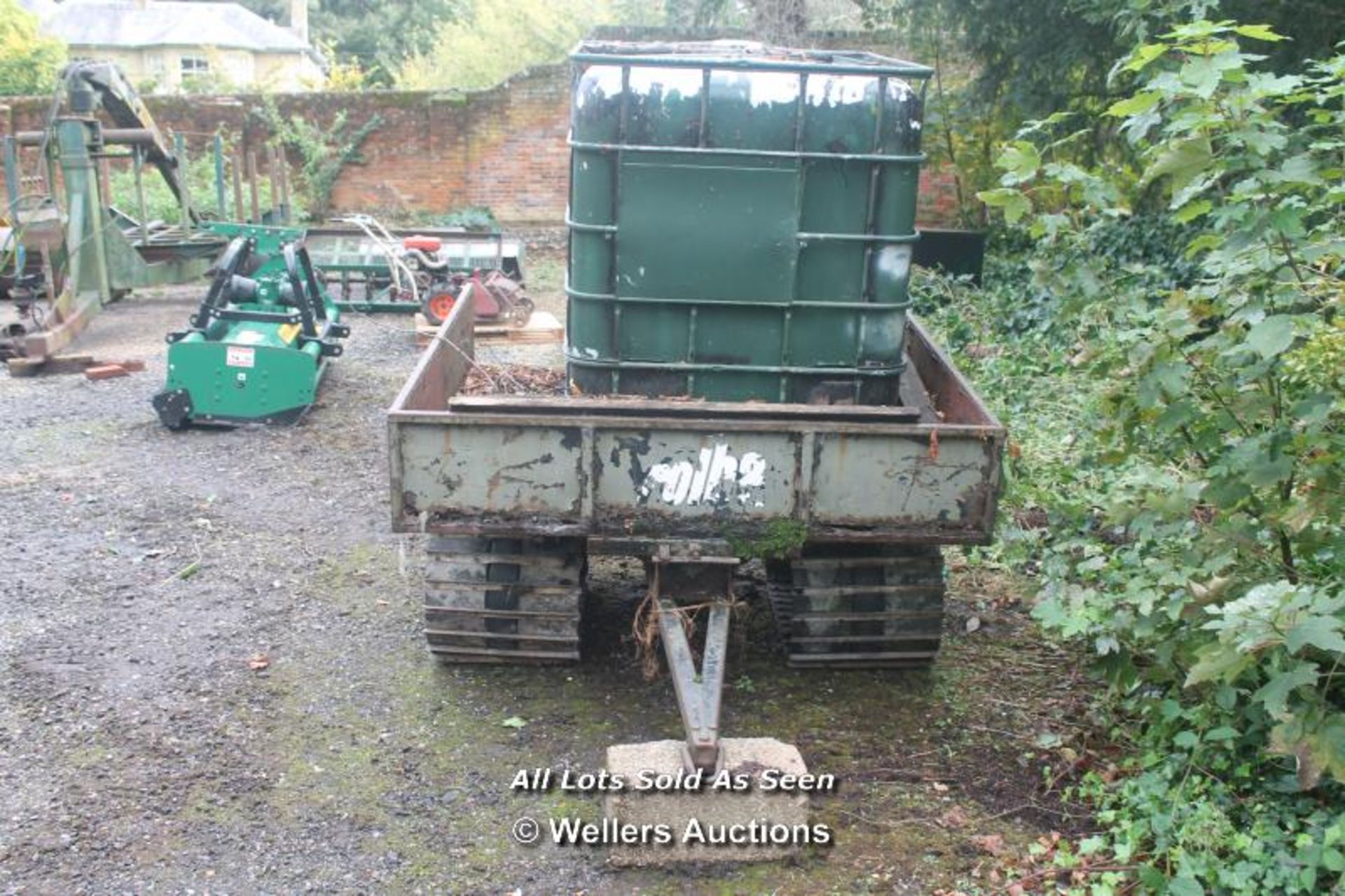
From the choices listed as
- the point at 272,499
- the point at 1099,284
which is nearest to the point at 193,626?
the point at 272,499

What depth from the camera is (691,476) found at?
182 inches

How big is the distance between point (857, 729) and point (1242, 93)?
2655 millimetres

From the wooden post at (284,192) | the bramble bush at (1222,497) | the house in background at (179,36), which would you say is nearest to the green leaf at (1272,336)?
the bramble bush at (1222,497)

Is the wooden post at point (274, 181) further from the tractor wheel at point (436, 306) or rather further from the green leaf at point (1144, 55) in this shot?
the green leaf at point (1144, 55)

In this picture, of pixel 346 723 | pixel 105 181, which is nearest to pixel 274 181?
pixel 105 181

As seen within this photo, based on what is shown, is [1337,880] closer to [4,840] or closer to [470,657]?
[470,657]

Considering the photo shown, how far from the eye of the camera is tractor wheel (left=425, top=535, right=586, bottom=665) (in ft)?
16.3

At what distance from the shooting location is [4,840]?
13.0 ft

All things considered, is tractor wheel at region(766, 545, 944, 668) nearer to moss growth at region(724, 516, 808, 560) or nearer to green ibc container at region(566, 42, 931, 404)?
moss growth at region(724, 516, 808, 560)

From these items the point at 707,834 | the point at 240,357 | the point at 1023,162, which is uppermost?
the point at 1023,162

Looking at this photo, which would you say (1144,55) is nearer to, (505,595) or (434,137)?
(505,595)

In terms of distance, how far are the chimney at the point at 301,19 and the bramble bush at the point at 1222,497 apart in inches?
1750

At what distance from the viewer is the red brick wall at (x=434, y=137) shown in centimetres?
1914

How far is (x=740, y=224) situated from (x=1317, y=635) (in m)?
2.70
